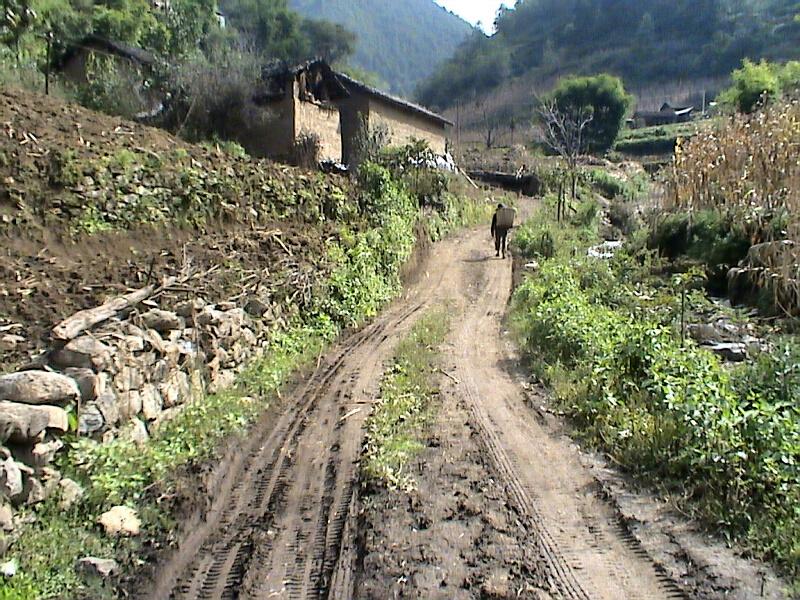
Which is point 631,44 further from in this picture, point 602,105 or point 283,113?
point 283,113

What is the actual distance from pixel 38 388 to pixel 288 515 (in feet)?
6.72

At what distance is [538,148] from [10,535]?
4442cm

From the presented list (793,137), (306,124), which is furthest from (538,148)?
(793,137)

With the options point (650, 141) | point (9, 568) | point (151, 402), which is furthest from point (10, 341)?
point (650, 141)

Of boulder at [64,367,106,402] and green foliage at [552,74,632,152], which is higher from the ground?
green foliage at [552,74,632,152]

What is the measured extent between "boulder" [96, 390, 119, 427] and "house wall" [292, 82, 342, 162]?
55.1 feet

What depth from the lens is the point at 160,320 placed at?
7371 mm

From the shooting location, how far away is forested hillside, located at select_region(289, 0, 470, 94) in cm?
12125

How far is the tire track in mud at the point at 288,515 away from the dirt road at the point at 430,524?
0.5 inches

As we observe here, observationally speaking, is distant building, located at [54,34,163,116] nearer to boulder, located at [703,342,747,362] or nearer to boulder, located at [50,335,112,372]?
boulder, located at [50,335,112,372]

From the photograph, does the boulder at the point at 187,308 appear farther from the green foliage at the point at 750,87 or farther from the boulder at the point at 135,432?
the green foliage at the point at 750,87

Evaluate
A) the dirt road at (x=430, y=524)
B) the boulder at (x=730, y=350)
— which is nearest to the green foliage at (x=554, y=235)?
the boulder at (x=730, y=350)

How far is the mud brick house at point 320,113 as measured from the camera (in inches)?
862

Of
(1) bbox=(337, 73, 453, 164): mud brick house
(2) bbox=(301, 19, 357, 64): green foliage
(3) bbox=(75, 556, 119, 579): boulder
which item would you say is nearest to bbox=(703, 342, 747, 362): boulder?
(3) bbox=(75, 556, 119, 579): boulder
